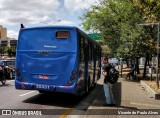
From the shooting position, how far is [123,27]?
2758cm

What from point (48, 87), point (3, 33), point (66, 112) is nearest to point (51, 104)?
point (48, 87)

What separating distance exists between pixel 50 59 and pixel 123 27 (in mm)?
15675

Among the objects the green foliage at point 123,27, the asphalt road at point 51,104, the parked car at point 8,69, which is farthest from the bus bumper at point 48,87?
the parked car at point 8,69

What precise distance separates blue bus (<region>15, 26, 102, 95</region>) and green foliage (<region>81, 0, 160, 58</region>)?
8566 mm

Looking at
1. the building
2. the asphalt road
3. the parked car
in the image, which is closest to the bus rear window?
the asphalt road

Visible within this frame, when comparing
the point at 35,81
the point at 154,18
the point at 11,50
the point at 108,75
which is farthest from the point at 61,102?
the point at 11,50

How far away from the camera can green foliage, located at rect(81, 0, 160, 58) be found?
2630 centimetres

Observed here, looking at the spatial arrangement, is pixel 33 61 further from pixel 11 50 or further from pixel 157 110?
pixel 11 50

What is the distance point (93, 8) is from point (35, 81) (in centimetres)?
2303

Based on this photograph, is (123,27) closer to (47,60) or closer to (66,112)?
(47,60)

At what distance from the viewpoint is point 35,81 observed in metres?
13.0

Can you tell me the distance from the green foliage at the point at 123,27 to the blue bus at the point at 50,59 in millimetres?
8566

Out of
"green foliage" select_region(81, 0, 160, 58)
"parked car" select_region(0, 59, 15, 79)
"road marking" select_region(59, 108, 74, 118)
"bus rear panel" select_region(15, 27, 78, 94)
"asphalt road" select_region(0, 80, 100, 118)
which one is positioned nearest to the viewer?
"road marking" select_region(59, 108, 74, 118)

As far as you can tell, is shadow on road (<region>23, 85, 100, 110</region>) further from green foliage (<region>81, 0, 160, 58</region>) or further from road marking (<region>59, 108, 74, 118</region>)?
green foliage (<region>81, 0, 160, 58</region>)
